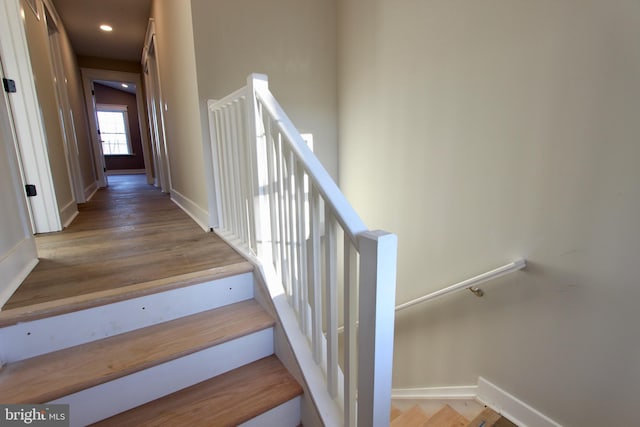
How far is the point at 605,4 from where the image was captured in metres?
1.21

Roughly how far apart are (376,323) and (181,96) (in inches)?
101

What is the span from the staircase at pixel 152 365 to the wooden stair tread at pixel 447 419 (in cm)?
103

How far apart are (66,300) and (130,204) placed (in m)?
2.68

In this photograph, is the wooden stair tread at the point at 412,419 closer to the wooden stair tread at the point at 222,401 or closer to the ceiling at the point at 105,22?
the wooden stair tread at the point at 222,401

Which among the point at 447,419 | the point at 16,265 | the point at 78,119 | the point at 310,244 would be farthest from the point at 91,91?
the point at 447,419

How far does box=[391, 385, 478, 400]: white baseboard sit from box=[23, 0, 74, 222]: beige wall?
3.16m

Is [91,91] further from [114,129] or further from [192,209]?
[192,209]

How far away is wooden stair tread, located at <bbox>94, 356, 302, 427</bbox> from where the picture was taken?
1.04 metres

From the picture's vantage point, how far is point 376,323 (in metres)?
0.81

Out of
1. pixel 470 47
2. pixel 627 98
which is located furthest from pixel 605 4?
pixel 470 47

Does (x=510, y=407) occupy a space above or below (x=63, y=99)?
below

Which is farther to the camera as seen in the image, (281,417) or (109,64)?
(109,64)

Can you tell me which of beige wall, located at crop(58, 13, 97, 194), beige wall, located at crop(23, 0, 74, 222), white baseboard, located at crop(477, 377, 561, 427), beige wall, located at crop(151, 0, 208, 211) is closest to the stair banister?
beige wall, located at crop(151, 0, 208, 211)

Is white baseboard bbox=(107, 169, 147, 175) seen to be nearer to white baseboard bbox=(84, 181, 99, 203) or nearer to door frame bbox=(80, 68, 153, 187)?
door frame bbox=(80, 68, 153, 187)
